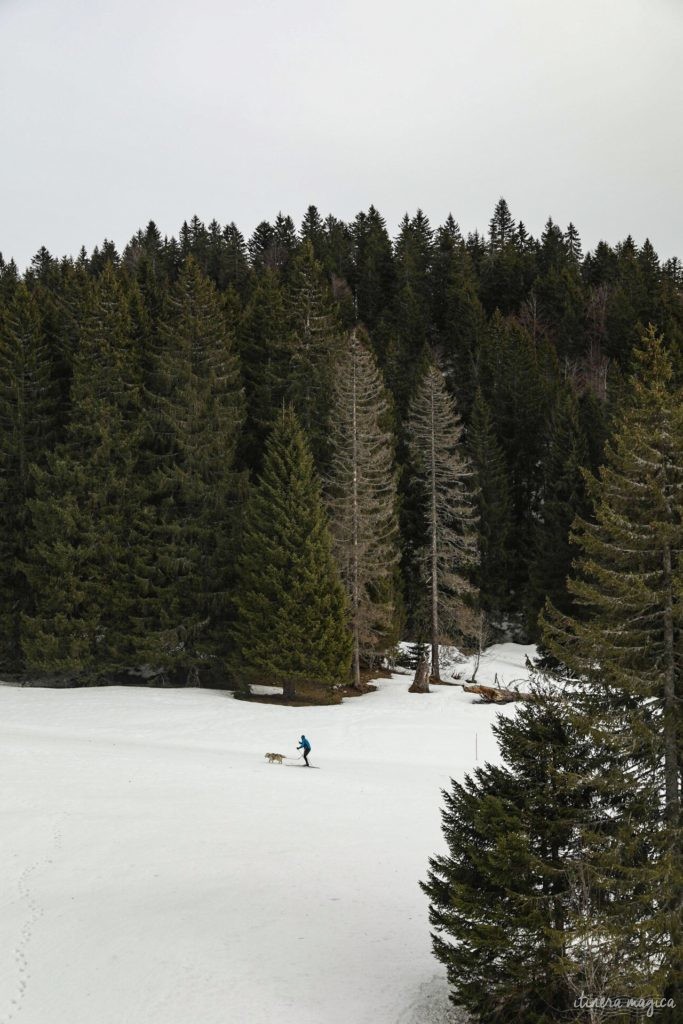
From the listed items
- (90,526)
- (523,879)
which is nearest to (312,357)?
(90,526)

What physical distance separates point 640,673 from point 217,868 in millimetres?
10373

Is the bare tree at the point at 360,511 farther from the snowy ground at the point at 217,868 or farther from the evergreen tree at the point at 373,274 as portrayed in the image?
the evergreen tree at the point at 373,274

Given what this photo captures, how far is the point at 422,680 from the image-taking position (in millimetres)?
35125

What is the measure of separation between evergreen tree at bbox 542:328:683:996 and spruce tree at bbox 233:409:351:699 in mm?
21887

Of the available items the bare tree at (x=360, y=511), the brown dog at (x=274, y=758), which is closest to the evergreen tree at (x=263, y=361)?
the bare tree at (x=360, y=511)

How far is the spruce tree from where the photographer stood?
107 feet

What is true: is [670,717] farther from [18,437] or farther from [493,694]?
[18,437]

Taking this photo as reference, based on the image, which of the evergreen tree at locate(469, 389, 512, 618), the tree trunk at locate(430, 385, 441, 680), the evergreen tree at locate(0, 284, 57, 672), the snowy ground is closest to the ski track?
the snowy ground

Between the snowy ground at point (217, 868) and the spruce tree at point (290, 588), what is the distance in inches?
144

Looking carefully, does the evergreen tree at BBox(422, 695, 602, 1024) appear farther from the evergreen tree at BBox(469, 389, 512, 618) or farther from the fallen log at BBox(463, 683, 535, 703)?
the evergreen tree at BBox(469, 389, 512, 618)

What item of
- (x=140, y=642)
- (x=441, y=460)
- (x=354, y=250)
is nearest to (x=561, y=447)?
(x=441, y=460)

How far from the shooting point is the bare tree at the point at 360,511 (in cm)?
3616

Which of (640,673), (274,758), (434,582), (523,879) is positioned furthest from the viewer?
(434,582)

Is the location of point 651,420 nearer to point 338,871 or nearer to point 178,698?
point 338,871
